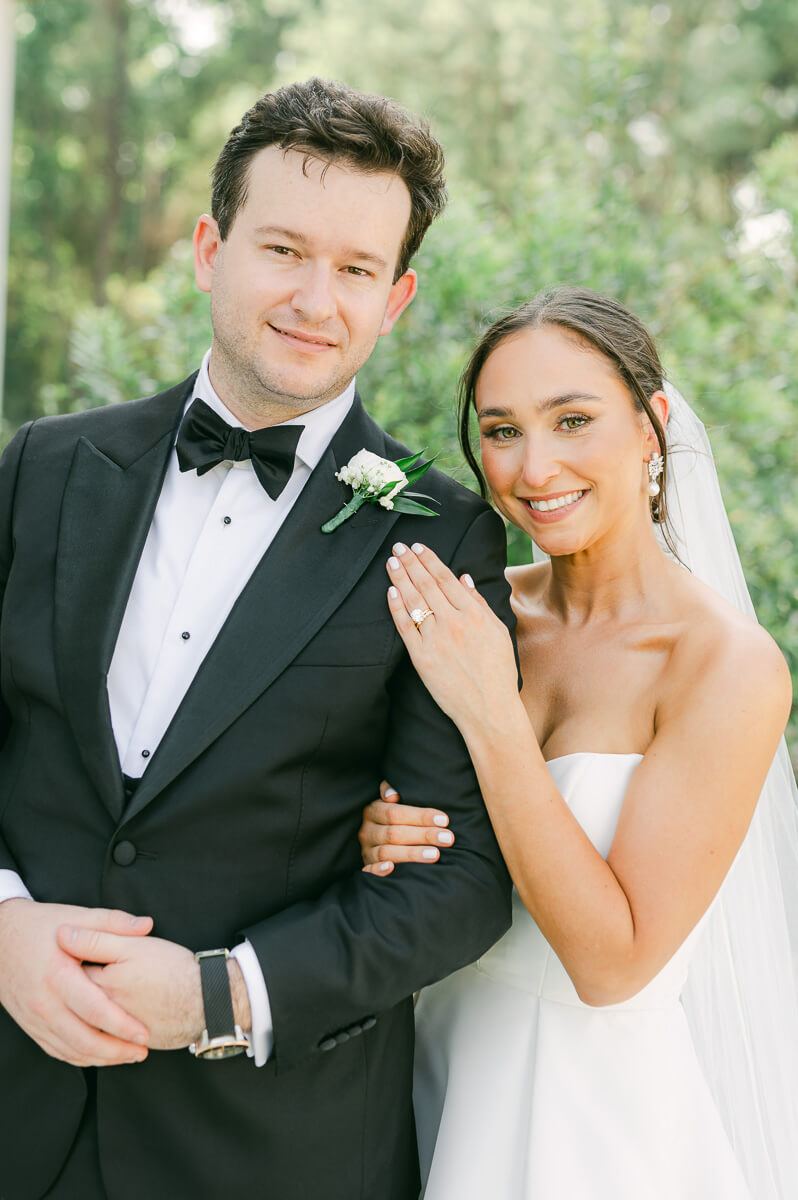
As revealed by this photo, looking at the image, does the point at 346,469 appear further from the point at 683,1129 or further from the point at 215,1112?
the point at 683,1129

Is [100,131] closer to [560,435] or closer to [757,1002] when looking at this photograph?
[560,435]

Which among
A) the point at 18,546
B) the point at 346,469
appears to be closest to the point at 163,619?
the point at 18,546

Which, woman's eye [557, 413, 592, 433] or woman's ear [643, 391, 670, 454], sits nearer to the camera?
woman's eye [557, 413, 592, 433]

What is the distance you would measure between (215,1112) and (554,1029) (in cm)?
73

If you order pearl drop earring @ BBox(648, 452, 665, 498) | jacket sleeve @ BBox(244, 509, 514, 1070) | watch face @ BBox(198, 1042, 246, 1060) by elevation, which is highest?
pearl drop earring @ BBox(648, 452, 665, 498)

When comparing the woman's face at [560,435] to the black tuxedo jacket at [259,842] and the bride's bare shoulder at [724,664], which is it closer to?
the bride's bare shoulder at [724,664]

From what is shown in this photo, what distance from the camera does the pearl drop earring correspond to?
2.60m

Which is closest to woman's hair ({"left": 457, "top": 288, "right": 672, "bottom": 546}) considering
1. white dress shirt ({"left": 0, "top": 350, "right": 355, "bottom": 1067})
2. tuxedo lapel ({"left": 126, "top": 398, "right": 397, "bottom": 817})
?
white dress shirt ({"left": 0, "top": 350, "right": 355, "bottom": 1067})

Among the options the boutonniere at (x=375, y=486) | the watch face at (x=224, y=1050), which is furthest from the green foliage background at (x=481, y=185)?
the watch face at (x=224, y=1050)

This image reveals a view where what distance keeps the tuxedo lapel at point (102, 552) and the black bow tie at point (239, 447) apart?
0.09m

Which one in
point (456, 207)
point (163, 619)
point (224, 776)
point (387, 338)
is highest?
point (456, 207)

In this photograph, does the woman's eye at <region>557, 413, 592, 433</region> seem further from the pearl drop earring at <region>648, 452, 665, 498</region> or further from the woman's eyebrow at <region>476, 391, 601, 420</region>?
the pearl drop earring at <region>648, 452, 665, 498</region>

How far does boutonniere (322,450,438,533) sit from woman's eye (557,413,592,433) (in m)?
0.43

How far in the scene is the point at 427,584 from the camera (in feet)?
6.86
